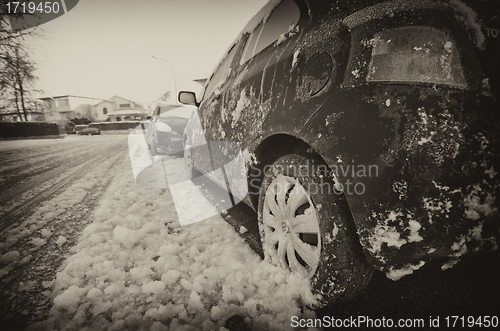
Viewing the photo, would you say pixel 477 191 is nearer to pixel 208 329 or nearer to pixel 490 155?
pixel 490 155

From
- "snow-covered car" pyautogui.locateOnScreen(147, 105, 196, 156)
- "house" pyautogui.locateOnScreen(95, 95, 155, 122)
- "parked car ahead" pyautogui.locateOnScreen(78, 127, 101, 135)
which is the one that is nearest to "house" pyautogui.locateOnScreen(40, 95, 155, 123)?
"house" pyautogui.locateOnScreen(95, 95, 155, 122)

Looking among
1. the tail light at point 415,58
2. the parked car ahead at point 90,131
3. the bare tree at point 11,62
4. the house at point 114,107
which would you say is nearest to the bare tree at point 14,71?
the bare tree at point 11,62

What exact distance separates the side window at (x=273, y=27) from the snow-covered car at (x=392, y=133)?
0.17 meters

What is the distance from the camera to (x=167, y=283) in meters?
1.53

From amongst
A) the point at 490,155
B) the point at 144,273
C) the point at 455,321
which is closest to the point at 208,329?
the point at 144,273

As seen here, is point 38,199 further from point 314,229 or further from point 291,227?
point 314,229

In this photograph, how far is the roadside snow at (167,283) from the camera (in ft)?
4.13

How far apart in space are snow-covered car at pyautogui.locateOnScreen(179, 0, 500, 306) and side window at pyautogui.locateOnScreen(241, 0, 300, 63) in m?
0.17

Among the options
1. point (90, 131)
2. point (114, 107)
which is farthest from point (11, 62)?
point (114, 107)

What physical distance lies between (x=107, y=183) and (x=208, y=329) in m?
3.57

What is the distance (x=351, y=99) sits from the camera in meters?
0.92

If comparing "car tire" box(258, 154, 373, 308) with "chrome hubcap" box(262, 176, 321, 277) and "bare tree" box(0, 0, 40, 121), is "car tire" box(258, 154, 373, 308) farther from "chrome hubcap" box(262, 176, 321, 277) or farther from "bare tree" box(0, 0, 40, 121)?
"bare tree" box(0, 0, 40, 121)

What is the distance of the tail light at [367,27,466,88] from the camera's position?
2.64ft

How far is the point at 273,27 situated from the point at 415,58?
107 cm
